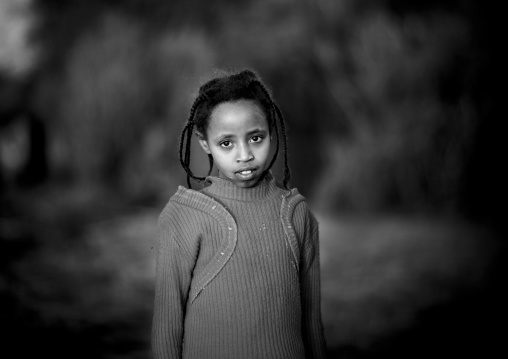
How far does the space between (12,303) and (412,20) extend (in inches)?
163

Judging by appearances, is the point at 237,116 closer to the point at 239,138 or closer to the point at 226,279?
the point at 239,138

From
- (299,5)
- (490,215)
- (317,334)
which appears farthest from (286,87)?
(317,334)

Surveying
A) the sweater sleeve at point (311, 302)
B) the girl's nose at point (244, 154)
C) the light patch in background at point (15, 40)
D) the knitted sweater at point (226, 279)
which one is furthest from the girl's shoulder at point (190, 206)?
Answer: the light patch in background at point (15, 40)

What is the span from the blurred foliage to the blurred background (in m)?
0.02

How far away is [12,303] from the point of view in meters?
3.82

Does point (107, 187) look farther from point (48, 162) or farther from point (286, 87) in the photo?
point (286, 87)

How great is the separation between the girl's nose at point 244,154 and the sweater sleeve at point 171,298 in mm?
252

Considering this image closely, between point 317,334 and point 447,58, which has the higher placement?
point 447,58

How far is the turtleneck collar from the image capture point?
4.93 feet

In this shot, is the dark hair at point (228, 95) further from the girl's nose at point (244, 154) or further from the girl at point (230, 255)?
the girl's nose at point (244, 154)

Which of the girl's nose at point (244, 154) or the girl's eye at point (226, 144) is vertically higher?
the girl's eye at point (226, 144)

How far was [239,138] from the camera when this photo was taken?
4.66ft

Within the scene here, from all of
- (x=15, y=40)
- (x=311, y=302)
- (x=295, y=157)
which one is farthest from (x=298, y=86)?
(x=311, y=302)

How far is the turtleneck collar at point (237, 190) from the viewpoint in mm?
1504
